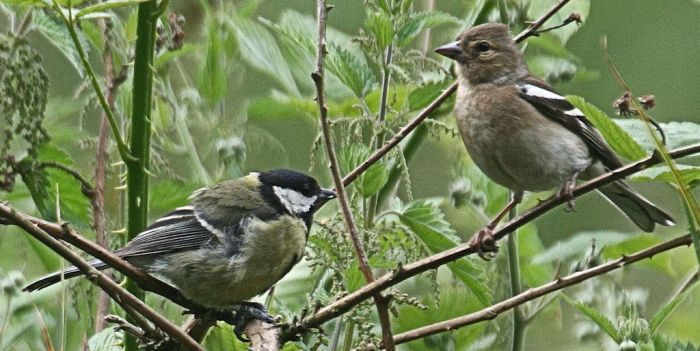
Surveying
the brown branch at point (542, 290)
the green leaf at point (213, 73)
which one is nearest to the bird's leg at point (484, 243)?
the brown branch at point (542, 290)

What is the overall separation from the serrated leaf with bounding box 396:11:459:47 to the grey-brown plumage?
28.4 inches

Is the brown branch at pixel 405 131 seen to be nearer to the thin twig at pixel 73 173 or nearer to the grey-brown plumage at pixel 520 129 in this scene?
the grey-brown plumage at pixel 520 129

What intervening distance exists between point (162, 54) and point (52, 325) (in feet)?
3.54

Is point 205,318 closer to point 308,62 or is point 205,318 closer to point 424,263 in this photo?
point 424,263

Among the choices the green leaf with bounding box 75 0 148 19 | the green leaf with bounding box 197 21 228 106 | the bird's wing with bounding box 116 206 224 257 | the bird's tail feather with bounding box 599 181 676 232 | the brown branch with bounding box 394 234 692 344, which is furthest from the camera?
the bird's tail feather with bounding box 599 181 676 232

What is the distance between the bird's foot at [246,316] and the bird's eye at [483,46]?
5.31 ft

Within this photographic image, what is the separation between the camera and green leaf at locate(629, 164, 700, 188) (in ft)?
8.87

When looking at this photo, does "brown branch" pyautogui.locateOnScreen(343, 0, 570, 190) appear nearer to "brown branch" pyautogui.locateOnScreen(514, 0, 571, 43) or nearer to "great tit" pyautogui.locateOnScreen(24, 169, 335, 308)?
"brown branch" pyautogui.locateOnScreen(514, 0, 571, 43)

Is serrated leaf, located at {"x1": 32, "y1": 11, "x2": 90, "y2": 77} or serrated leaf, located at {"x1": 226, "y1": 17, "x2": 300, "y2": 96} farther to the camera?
serrated leaf, located at {"x1": 226, "y1": 17, "x2": 300, "y2": 96}

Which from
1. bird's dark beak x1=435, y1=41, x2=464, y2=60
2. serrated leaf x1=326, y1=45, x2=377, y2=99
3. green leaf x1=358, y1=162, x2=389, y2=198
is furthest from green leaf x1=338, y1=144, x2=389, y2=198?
bird's dark beak x1=435, y1=41, x2=464, y2=60

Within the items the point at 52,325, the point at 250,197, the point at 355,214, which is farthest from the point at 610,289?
the point at 52,325

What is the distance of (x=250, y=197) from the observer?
419cm

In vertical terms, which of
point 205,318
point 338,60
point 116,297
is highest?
point 338,60

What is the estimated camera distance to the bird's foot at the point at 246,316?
319 centimetres
